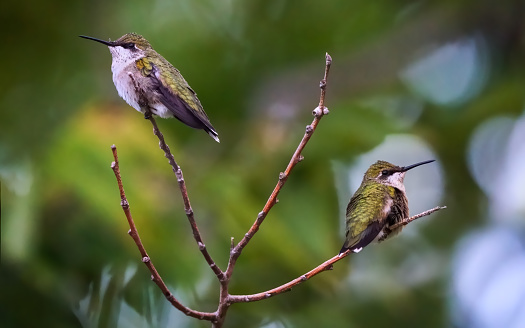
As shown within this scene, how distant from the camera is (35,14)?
7.05 m

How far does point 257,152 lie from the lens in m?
5.76

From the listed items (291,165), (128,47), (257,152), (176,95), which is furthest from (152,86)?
(257,152)

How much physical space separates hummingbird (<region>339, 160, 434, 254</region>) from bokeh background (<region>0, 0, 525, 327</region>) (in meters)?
1.06

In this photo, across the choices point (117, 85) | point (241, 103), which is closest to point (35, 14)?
point (241, 103)

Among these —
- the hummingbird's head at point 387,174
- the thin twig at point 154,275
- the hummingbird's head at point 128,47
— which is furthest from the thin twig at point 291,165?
the hummingbird's head at point 128,47

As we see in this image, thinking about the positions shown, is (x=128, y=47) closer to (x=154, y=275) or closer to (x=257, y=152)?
(x=154, y=275)

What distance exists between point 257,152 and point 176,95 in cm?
405

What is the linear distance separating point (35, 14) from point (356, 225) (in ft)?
19.7

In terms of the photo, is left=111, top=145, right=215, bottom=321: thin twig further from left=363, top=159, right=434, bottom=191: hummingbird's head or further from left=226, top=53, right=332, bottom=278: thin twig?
left=363, top=159, right=434, bottom=191: hummingbird's head

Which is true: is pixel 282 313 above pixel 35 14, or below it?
below

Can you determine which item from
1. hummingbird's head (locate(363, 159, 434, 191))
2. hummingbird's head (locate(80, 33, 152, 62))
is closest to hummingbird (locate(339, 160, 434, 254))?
hummingbird's head (locate(363, 159, 434, 191))

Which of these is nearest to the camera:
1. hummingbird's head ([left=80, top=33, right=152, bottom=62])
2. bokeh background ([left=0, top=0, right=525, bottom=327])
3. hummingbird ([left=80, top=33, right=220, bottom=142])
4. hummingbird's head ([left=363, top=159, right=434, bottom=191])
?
hummingbird ([left=80, top=33, right=220, bottom=142])

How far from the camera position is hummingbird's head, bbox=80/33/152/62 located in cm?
175

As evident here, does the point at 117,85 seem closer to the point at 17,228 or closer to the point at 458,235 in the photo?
the point at 17,228
